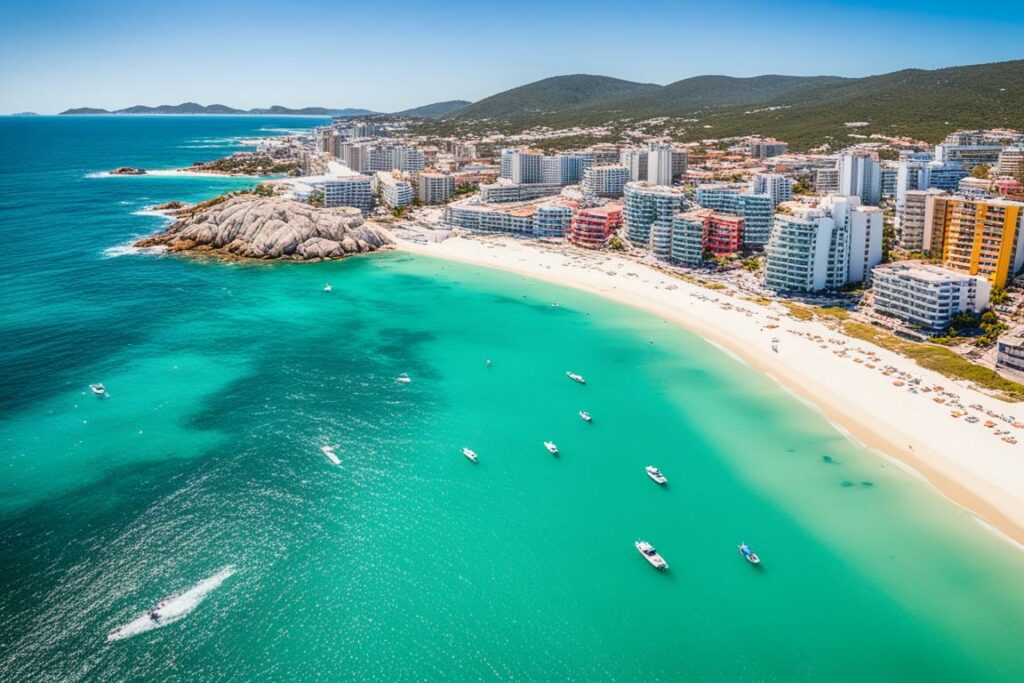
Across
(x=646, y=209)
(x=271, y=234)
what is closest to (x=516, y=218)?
(x=646, y=209)

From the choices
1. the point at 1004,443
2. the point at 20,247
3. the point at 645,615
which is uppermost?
the point at 20,247

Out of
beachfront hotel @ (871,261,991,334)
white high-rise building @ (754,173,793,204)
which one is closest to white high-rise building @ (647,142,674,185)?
white high-rise building @ (754,173,793,204)

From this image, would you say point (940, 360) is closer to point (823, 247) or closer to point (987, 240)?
point (823, 247)

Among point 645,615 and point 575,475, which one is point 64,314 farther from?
point 645,615

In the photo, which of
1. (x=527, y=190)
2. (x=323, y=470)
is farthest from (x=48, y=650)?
(x=527, y=190)

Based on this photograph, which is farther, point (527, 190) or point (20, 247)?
point (527, 190)

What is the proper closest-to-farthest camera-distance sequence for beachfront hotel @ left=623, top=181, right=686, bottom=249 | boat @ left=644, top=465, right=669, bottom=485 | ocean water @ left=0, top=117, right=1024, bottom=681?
ocean water @ left=0, top=117, right=1024, bottom=681, boat @ left=644, top=465, right=669, bottom=485, beachfront hotel @ left=623, top=181, right=686, bottom=249

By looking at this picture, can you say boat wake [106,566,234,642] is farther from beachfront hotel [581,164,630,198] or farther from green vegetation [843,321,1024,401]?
beachfront hotel [581,164,630,198]
